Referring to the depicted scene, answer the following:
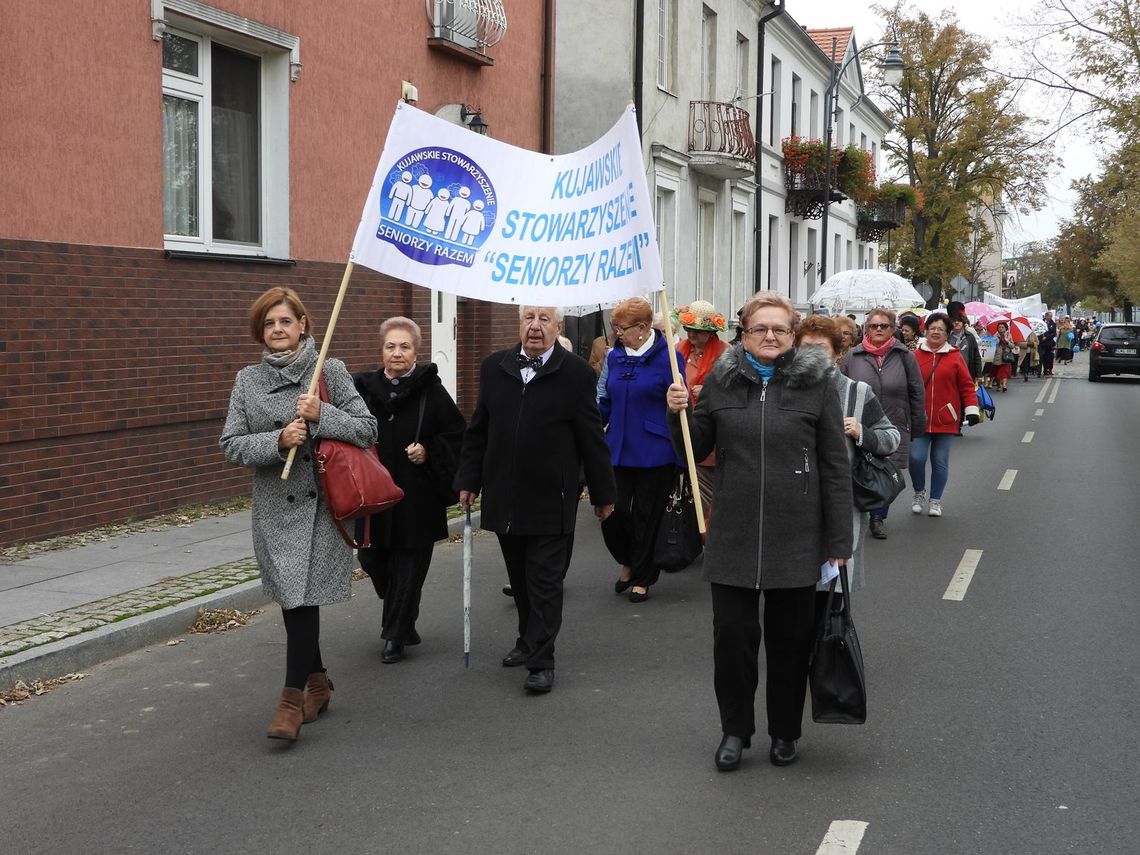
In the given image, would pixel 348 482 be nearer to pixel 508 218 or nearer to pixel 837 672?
pixel 508 218

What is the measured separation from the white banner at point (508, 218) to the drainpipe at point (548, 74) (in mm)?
11093

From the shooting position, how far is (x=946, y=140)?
160ft

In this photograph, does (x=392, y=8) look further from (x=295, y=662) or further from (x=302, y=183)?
(x=295, y=662)

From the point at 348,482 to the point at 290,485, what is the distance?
0.84 ft

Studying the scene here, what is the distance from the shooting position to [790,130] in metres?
33.0

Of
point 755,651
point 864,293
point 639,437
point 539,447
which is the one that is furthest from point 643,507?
point 864,293

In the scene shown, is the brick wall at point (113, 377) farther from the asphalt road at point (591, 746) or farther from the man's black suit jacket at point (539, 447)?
the man's black suit jacket at point (539, 447)

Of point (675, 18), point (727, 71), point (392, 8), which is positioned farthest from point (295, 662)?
point (727, 71)

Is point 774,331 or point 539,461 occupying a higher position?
Result: point 774,331

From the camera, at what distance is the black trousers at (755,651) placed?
4852mm

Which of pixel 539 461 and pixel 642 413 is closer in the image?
pixel 539 461

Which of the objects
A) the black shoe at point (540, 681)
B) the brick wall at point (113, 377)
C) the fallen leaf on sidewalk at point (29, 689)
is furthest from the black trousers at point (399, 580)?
the brick wall at point (113, 377)

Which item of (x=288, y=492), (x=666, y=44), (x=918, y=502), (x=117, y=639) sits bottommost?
(x=117, y=639)

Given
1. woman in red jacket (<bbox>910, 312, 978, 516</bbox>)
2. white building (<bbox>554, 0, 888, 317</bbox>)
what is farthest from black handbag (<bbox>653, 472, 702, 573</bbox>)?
white building (<bbox>554, 0, 888, 317</bbox>)
